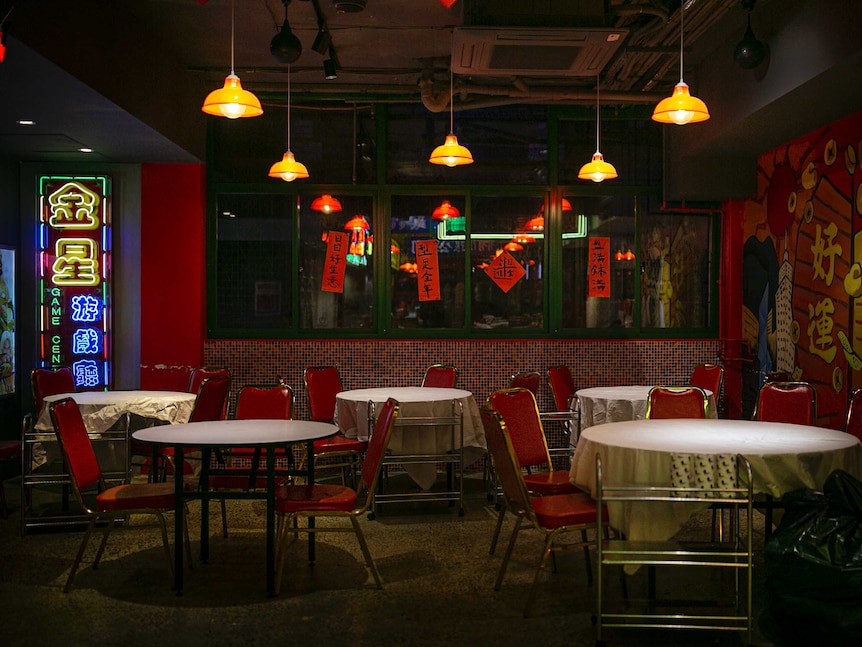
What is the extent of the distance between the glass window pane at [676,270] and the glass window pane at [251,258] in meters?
3.68

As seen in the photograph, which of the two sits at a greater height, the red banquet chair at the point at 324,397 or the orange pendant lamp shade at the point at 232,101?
the orange pendant lamp shade at the point at 232,101

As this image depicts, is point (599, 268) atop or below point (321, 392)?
atop

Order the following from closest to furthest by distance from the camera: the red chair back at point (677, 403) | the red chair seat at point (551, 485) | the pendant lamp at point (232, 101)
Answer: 1. the red chair seat at point (551, 485)
2. the pendant lamp at point (232, 101)
3. the red chair back at point (677, 403)

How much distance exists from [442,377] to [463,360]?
1.09 m

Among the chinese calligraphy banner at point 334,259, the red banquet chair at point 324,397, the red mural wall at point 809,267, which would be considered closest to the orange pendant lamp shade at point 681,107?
the red mural wall at point 809,267

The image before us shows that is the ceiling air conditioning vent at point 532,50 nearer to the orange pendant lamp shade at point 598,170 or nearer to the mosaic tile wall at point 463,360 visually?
the orange pendant lamp shade at point 598,170

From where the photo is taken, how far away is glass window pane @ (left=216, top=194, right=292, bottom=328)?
8.95 metres

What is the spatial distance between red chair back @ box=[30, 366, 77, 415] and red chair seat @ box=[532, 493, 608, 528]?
14.1 feet

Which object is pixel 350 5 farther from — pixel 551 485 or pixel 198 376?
pixel 551 485

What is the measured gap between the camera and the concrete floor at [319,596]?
4020mm

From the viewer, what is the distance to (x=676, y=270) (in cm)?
927

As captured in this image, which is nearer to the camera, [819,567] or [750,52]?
[819,567]

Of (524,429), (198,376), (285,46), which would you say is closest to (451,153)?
(285,46)

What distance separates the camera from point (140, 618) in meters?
4.27
